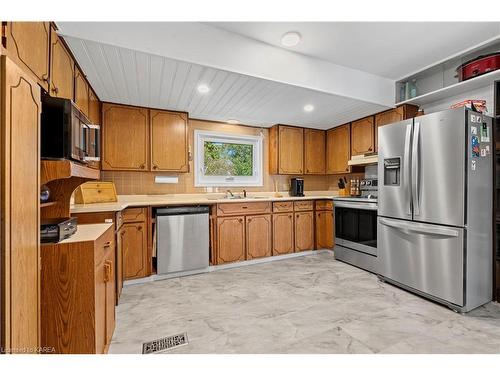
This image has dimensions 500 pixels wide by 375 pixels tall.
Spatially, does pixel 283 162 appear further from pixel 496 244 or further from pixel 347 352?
pixel 347 352

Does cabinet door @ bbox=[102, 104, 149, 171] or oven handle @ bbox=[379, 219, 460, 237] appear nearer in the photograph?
oven handle @ bbox=[379, 219, 460, 237]

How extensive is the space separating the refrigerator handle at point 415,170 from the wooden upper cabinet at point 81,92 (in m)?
3.12

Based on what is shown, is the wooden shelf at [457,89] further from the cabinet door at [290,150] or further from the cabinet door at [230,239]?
the cabinet door at [230,239]

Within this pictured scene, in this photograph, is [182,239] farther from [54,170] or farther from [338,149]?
[338,149]

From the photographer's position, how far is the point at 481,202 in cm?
222

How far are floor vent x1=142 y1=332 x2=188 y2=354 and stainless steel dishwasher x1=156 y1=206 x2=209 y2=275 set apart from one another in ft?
4.19

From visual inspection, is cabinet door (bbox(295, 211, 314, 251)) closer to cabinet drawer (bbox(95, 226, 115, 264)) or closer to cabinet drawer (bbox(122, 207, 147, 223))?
cabinet drawer (bbox(122, 207, 147, 223))

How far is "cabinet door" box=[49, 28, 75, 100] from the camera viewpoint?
1659 mm

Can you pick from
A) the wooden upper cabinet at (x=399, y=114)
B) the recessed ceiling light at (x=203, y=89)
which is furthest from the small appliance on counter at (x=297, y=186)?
the recessed ceiling light at (x=203, y=89)

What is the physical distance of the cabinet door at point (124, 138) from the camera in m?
3.06

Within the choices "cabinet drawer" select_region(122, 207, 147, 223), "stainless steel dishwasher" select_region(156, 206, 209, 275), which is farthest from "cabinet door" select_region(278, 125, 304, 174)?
"cabinet drawer" select_region(122, 207, 147, 223)

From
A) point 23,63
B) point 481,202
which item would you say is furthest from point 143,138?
point 481,202

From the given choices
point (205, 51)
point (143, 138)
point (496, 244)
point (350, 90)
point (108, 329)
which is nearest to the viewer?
point (108, 329)
